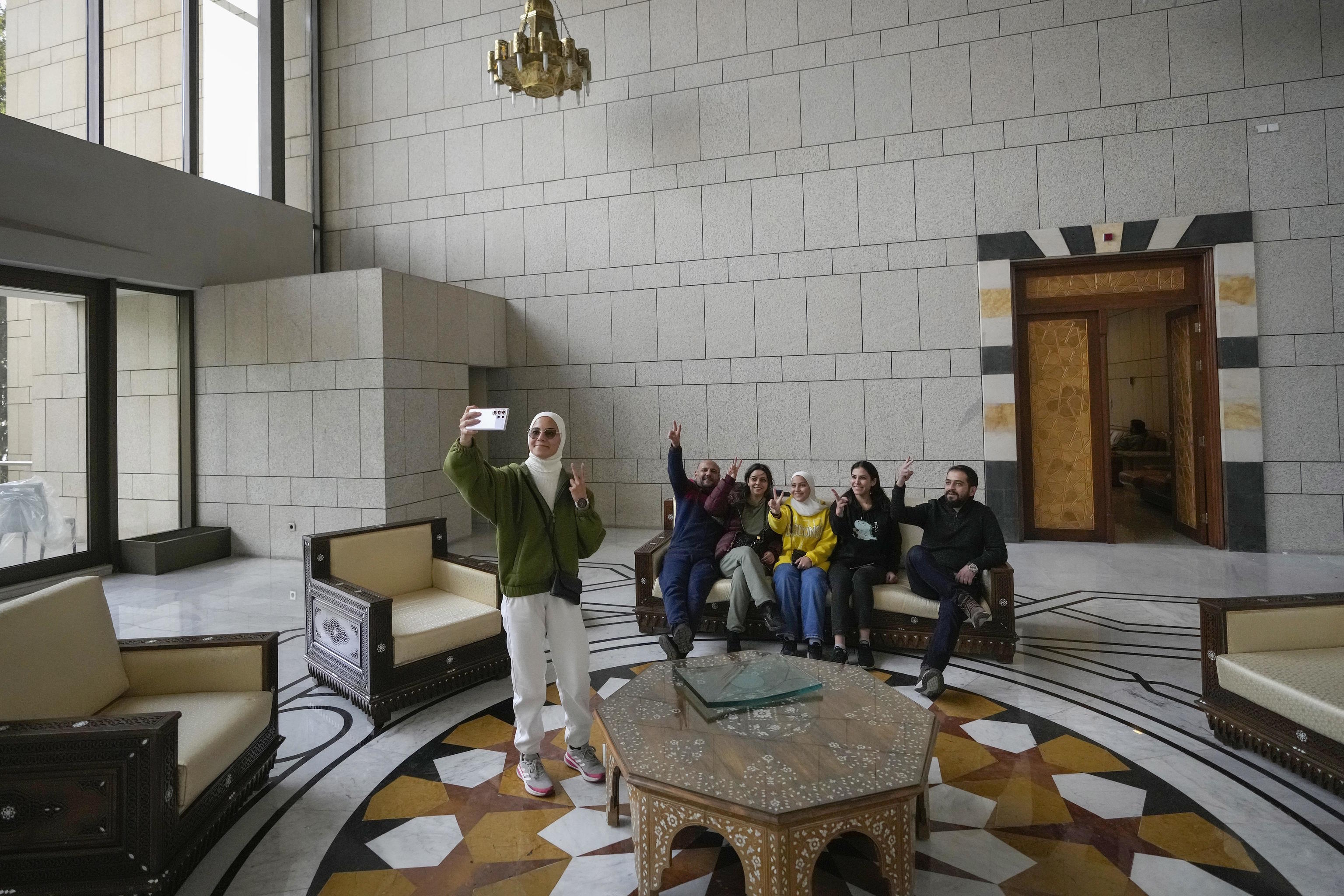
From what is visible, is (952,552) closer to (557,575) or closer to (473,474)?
(557,575)

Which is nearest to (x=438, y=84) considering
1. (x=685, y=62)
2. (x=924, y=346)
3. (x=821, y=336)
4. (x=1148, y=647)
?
(x=685, y=62)

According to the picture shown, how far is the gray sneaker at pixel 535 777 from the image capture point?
106 inches

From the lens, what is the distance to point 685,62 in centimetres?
806

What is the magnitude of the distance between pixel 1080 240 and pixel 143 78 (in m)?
9.17

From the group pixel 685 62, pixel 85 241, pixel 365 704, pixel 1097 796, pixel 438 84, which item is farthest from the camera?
pixel 438 84

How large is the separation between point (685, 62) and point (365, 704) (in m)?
7.35

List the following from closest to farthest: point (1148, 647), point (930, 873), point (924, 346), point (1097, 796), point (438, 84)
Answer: point (930, 873) → point (1097, 796) → point (1148, 647) → point (924, 346) → point (438, 84)

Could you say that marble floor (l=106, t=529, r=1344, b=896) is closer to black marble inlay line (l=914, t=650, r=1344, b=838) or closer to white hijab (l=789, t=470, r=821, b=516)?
black marble inlay line (l=914, t=650, r=1344, b=838)

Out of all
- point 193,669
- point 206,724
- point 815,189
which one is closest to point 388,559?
point 193,669

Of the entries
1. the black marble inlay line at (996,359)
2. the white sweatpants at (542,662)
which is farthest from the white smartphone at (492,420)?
the black marble inlay line at (996,359)

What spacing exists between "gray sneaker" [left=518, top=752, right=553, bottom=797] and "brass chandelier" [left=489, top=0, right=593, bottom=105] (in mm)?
6485

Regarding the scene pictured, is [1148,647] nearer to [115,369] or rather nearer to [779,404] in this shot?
[779,404]

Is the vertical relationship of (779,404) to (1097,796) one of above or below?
above

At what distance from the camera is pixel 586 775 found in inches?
109
